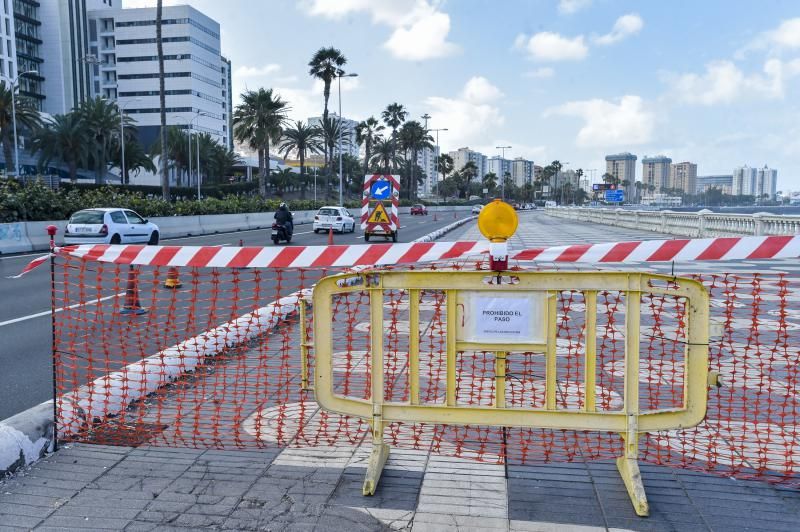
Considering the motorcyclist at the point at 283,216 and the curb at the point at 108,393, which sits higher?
the motorcyclist at the point at 283,216

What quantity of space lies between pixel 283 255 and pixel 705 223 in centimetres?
2901

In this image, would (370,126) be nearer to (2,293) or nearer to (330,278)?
(2,293)

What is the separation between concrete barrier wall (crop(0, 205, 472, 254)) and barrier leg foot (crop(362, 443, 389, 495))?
2119 cm

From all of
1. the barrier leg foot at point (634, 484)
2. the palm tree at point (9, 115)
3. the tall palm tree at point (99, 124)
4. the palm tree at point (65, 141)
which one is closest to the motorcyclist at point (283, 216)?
the barrier leg foot at point (634, 484)

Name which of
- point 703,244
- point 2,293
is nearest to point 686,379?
point 703,244

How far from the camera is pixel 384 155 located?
108562mm

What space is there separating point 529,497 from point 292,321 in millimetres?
5705

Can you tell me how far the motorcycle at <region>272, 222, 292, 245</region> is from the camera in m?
26.3

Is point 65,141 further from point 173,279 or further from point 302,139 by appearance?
point 173,279

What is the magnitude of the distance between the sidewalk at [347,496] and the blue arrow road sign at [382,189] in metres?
20.5

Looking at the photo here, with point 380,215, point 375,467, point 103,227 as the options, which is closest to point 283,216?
point 380,215

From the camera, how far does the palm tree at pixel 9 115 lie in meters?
61.6

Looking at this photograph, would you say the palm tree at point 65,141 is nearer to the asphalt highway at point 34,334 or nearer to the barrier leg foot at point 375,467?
the asphalt highway at point 34,334

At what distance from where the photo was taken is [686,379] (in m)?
3.96
